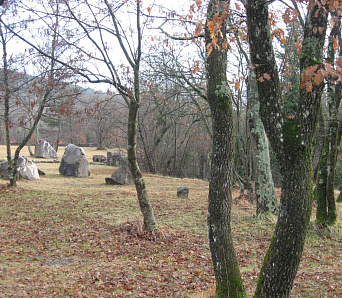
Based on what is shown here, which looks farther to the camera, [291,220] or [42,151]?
[42,151]

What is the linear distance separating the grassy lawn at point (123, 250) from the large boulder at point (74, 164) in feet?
19.3

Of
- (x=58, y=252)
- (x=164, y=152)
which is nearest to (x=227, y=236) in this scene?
(x=58, y=252)

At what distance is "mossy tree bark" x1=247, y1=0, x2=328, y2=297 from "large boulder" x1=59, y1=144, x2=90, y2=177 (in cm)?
1520

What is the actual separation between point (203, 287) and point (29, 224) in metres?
5.26

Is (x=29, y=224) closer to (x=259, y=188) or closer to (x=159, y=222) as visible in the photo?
(x=159, y=222)

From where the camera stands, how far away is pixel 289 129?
3.00m

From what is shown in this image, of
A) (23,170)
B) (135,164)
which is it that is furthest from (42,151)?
(135,164)

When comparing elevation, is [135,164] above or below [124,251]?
above

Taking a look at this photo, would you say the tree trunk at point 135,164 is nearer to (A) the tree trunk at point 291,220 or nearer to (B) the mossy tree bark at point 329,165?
(B) the mossy tree bark at point 329,165

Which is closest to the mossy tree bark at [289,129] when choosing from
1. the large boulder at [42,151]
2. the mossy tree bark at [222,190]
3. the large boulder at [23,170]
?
the mossy tree bark at [222,190]

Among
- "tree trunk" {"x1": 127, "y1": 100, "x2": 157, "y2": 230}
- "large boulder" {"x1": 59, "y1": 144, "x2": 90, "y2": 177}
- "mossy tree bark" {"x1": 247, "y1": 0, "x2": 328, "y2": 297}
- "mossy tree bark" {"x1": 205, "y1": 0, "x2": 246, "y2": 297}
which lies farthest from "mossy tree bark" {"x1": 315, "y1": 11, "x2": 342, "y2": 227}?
"large boulder" {"x1": 59, "y1": 144, "x2": 90, "y2": 177}

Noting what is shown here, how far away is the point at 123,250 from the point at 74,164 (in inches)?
442

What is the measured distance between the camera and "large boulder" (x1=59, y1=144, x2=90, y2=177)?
677 inches

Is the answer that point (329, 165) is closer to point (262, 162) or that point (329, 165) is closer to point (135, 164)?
point (262, 162)
